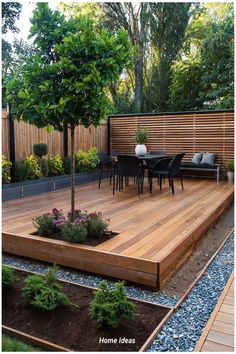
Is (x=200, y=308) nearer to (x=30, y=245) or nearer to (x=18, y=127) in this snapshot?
(x=30, y=245)

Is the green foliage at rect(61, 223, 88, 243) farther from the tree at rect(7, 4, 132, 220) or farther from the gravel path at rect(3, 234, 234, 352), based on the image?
the tree at rect(7, 4, 132, 220)

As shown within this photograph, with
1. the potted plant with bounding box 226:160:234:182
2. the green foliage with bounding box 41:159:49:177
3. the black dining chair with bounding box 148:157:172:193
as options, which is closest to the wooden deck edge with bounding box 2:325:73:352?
the black dining chair with bounding box 148:157:172:193

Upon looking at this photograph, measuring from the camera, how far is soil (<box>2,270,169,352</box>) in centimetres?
213

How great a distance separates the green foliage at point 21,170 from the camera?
21.7 ft

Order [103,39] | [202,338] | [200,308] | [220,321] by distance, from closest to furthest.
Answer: [202,338], [220,321], [200,308], [103,39]

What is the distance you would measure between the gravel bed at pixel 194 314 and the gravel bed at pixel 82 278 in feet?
0.60

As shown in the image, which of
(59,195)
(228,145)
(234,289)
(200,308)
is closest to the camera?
(200,308)

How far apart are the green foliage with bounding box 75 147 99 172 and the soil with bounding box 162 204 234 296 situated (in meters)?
3.91

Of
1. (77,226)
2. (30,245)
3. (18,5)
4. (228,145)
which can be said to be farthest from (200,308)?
(18,5)

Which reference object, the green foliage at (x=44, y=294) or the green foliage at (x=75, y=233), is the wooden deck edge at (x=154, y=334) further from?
the green foliage at (x=75, y=233)

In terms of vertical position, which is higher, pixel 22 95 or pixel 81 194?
pixel 22 95

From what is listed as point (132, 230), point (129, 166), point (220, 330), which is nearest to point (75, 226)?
point (132, 230)

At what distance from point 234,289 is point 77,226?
5.50ft

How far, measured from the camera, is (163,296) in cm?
286
